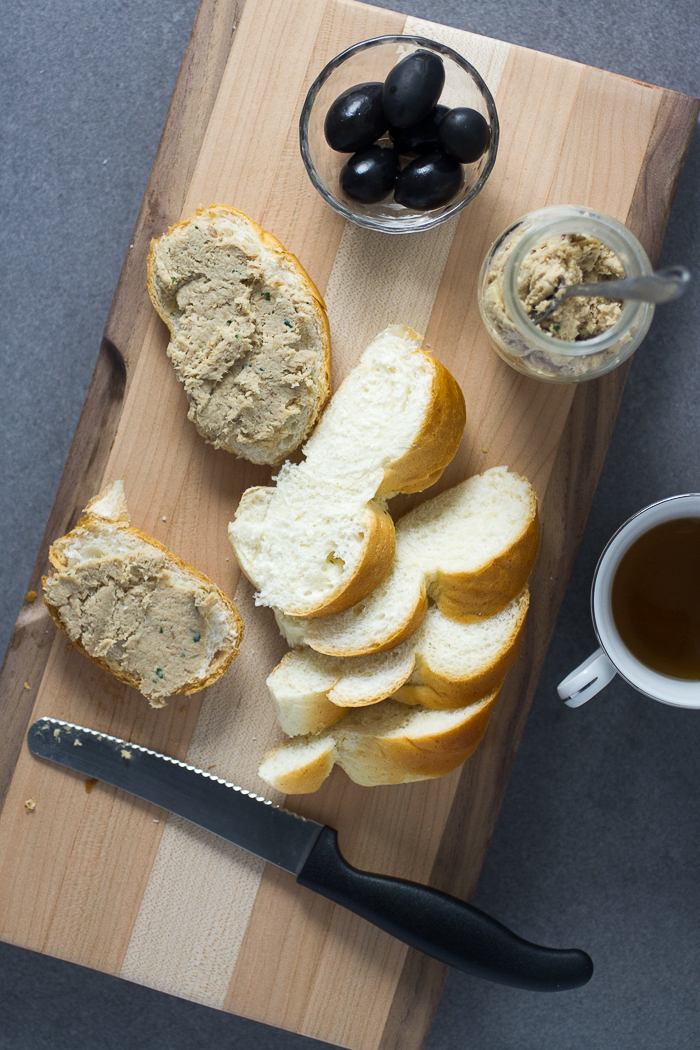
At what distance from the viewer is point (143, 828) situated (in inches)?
74.7

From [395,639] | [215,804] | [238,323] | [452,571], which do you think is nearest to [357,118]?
[238,323]

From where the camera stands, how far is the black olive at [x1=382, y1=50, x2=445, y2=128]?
1536mm

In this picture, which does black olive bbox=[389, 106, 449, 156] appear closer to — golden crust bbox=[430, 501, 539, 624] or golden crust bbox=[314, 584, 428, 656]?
golden crust bbox=[430, 501, 539, 624]

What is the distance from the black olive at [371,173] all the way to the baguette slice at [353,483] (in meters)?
0.29

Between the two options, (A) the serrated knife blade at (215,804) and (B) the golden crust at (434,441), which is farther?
(A) the serrated knife blade at (215,804)

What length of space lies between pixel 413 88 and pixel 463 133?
0.13 m

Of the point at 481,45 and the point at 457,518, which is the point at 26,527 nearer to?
the point at 457,518

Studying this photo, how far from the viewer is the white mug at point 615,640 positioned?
171 centimetres

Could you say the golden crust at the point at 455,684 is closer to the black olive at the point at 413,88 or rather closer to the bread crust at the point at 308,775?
the bread crust at the point at 308,775

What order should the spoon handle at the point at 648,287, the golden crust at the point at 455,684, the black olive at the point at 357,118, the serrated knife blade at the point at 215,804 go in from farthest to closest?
the serrated knife blade at the point at 215,804 < the golden crust at the point at 455,684 < the black olive at the point at 357,118 < the spoon handle at the point at 648,287

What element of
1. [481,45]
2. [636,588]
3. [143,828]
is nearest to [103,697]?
[143,828]

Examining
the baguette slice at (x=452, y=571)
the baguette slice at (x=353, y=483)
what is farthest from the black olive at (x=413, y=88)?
the baguette slice at (x=452, y=571)

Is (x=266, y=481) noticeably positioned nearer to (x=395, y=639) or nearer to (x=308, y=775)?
(x=395, y=639)

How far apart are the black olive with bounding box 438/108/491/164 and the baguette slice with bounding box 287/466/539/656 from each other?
0.68 m
